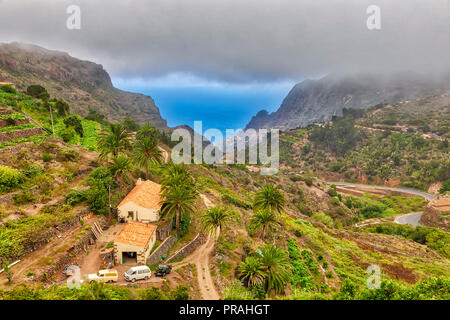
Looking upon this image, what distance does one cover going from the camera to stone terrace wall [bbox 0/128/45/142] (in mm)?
50906

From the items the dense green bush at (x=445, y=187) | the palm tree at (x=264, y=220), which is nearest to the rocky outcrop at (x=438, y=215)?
the dense green bush at (x=445, y=187)

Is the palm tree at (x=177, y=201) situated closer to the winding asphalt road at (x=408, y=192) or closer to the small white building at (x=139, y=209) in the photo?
the small white building at (x=139, y=209)

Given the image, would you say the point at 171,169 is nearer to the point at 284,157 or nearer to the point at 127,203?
the point at 127,203

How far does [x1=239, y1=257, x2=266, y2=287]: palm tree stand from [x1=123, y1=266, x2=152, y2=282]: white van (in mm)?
10502

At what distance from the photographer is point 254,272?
90.3 ft

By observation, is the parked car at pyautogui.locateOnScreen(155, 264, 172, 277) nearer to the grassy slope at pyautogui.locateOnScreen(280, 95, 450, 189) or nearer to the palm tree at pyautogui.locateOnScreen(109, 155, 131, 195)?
the palm tree at pyautogui.locateOnScreen(109, 155, 131, 195)

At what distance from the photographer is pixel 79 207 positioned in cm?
3612

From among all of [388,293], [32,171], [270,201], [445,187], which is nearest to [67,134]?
[32,171]

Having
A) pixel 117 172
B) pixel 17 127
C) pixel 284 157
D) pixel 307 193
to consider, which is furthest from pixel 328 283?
pixel 284 157

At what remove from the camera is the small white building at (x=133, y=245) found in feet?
100

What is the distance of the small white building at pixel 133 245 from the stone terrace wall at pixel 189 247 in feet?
11.6

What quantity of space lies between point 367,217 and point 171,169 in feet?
358
